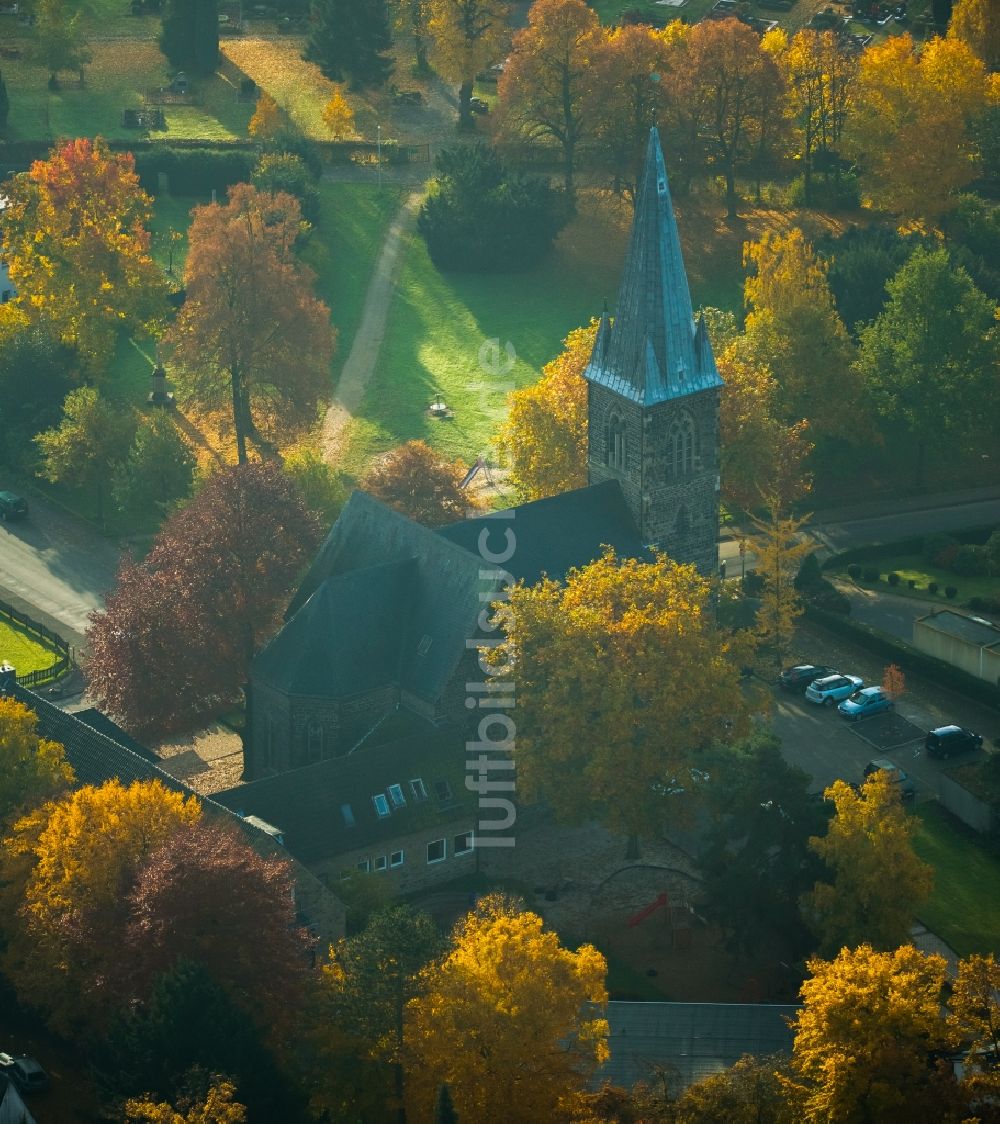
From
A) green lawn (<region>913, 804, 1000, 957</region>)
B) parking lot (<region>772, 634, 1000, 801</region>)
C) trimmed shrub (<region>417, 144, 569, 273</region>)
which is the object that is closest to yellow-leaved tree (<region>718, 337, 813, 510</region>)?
parking lot (<region>772, 634, 1000, 801</region>)

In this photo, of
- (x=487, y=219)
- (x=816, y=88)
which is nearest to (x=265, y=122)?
(x=487, y=219)

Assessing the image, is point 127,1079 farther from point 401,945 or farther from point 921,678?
point 921,678

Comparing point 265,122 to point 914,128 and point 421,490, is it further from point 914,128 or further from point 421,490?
point 421,490

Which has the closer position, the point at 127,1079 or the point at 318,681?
the point at 127,1079

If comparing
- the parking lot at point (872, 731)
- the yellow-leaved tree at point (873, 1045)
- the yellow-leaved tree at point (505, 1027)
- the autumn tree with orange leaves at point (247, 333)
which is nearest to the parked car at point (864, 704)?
the parking lot at point (872, 731)

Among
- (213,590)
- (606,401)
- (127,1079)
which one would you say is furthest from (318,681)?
(127,1079)
